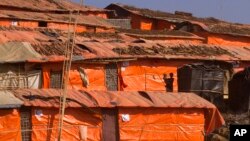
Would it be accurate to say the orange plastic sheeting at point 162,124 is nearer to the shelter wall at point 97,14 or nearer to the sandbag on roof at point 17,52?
the sandbag on roof at point 17,52

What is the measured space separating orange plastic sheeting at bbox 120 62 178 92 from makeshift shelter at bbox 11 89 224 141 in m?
4.94

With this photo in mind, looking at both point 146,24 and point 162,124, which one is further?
point 146,24

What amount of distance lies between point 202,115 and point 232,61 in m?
7.61

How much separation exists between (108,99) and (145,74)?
22.8ft

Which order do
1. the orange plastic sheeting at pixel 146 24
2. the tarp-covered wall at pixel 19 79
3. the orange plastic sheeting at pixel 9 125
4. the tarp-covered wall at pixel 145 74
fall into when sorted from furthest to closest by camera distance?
the orange plastic sheeting at pixel 146 24 → the tarp-covered wall at pixel 145 74 → the tarp-covered wall at pixel 19 79 → the orange plastic sheeting at pixel 9 125

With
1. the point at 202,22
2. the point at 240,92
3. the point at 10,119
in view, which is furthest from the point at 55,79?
the point at 202,22

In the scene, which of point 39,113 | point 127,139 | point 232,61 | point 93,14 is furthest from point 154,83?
point 93,14

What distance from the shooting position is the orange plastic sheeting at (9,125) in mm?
13586

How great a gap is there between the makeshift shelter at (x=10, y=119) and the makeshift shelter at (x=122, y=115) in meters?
0.32

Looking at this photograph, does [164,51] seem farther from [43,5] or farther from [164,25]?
[164,25]

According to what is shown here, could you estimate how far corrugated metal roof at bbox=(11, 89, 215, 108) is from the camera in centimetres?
1416

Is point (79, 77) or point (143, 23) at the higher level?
point (143, 23)

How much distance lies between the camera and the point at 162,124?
15422 mm

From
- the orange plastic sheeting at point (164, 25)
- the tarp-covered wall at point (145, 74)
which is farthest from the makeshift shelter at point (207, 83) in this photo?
the orange plastic sheeting at point (164, 25)
